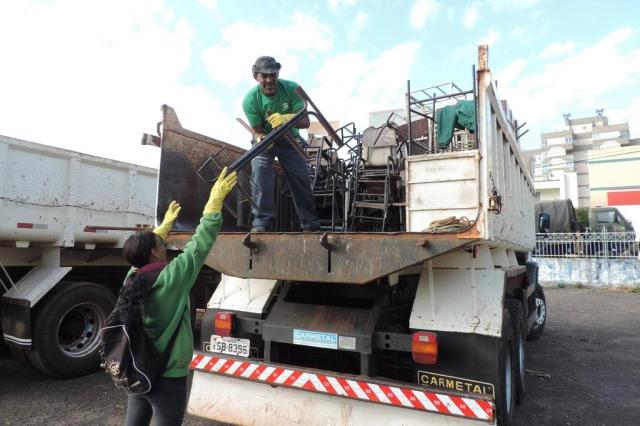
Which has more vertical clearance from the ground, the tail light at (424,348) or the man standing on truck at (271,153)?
the man standing on truck at (271,153)

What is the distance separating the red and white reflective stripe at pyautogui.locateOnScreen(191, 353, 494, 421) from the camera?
240 centimetres

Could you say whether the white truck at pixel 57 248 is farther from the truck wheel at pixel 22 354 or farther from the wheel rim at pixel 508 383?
the wheel rim at pixel 508 383

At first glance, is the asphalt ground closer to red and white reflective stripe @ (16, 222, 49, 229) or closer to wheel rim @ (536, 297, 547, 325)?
wheel rim @ (536, 297, 547, 325)

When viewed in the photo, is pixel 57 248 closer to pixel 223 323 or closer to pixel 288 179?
pixel 223 323

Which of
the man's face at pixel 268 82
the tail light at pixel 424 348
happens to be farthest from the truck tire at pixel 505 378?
the man's face at pixel 268 82

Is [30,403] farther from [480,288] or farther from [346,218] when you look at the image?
[480,288]

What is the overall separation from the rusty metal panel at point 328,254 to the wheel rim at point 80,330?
2504mm

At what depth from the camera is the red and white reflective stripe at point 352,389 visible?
2.40 metres

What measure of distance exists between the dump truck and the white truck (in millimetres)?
1556

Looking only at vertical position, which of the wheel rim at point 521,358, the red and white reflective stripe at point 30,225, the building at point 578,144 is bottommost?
the wheel rim at point 521,358

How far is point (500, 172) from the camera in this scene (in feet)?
10.8

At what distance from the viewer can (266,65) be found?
3.37m

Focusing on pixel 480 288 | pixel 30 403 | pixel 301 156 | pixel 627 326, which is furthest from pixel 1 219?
pixel 627 326

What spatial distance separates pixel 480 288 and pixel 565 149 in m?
62.4
